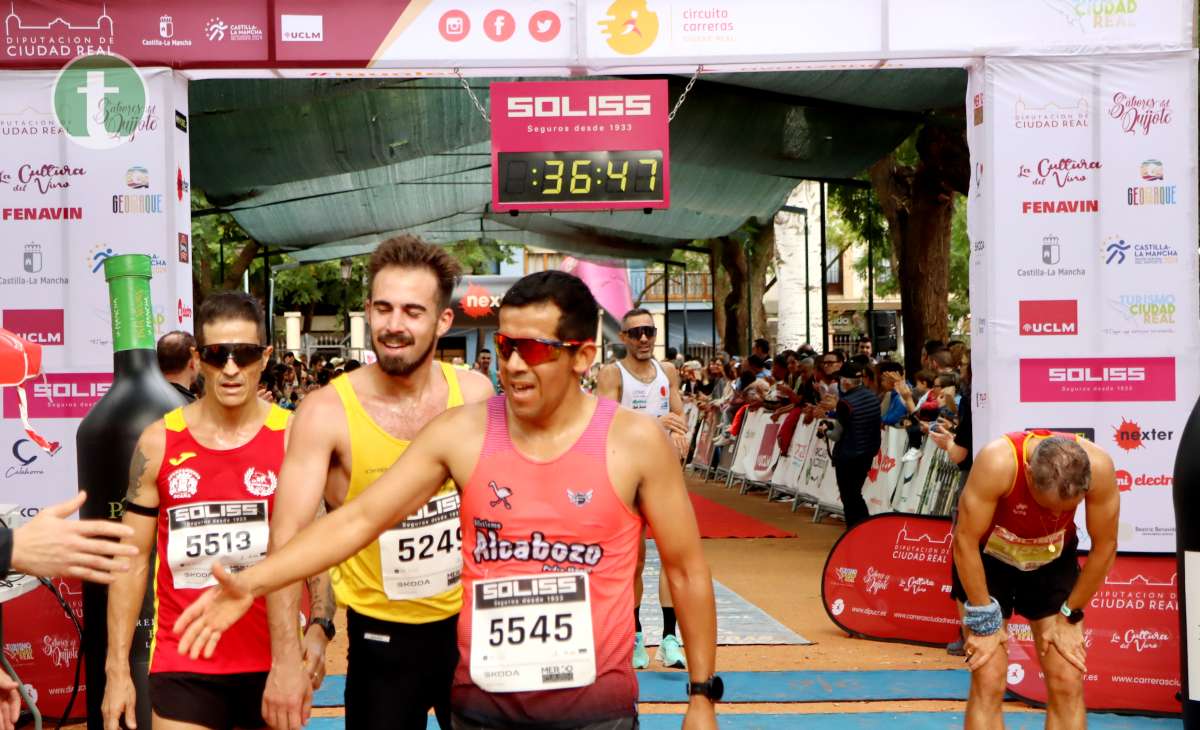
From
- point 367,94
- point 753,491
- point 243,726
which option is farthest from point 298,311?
point 243,726

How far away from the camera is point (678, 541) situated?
3693mm

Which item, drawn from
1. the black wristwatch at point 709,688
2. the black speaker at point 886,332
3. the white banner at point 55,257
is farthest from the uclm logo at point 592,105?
the black speaker at point 886,332

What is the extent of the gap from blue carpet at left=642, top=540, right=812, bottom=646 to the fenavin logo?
460cm

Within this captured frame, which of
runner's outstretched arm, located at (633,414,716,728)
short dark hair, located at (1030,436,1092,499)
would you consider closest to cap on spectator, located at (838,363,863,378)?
short dark hair, located at (1030,436,1092,499)

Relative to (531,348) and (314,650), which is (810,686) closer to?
(314,650)

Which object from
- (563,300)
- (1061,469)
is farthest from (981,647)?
(563,300)

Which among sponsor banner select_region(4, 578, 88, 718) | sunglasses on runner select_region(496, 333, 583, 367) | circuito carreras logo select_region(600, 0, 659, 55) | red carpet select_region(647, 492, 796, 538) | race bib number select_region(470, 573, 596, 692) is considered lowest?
red carpet select_region(647, 492, 796, 538)

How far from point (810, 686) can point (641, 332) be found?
2469 millimetres

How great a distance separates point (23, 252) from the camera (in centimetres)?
866

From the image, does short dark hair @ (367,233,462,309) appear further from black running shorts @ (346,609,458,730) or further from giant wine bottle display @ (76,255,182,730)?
giant wine bottle display @ (76,255,182,730)

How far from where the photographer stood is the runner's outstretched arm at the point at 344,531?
134 inches

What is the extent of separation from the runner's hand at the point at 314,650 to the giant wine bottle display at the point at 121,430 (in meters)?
2.02

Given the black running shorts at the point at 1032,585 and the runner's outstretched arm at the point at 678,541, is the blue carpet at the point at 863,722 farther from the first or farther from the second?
the runner's outstretched arm at the point at 678,541

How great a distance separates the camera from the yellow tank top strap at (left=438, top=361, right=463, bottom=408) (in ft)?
15.3
